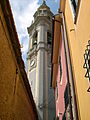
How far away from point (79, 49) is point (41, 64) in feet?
53.1

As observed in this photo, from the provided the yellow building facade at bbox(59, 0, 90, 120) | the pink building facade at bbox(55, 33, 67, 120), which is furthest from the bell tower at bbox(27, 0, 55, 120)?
the yellow building facade at bbox(59, 0, 90, 120)

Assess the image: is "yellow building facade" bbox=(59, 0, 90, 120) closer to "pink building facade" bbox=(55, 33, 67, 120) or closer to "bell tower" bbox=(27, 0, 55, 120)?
"pink building facade" bbox=(55, 33, 67, 120)

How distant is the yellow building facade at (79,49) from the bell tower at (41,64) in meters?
11.7

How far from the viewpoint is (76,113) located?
5.54 meters

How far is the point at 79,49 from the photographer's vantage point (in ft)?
16.4

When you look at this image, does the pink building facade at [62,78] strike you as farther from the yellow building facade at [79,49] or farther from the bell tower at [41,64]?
the bell tower at [41,64]

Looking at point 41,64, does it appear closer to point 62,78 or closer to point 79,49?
point 62,78

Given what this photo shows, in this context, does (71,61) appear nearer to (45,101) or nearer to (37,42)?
(45,101)

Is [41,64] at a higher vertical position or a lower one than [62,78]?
lower

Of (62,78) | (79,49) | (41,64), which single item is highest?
(79,49)

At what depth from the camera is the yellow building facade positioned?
4.11m

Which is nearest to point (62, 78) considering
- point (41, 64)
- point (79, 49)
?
point (79, 49)

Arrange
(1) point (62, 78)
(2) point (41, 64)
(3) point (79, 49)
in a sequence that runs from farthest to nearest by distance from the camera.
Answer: (2) point (41, 64) < (1) point (62, 78) < (3) point (79, 49)

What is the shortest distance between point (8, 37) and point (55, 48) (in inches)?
244
